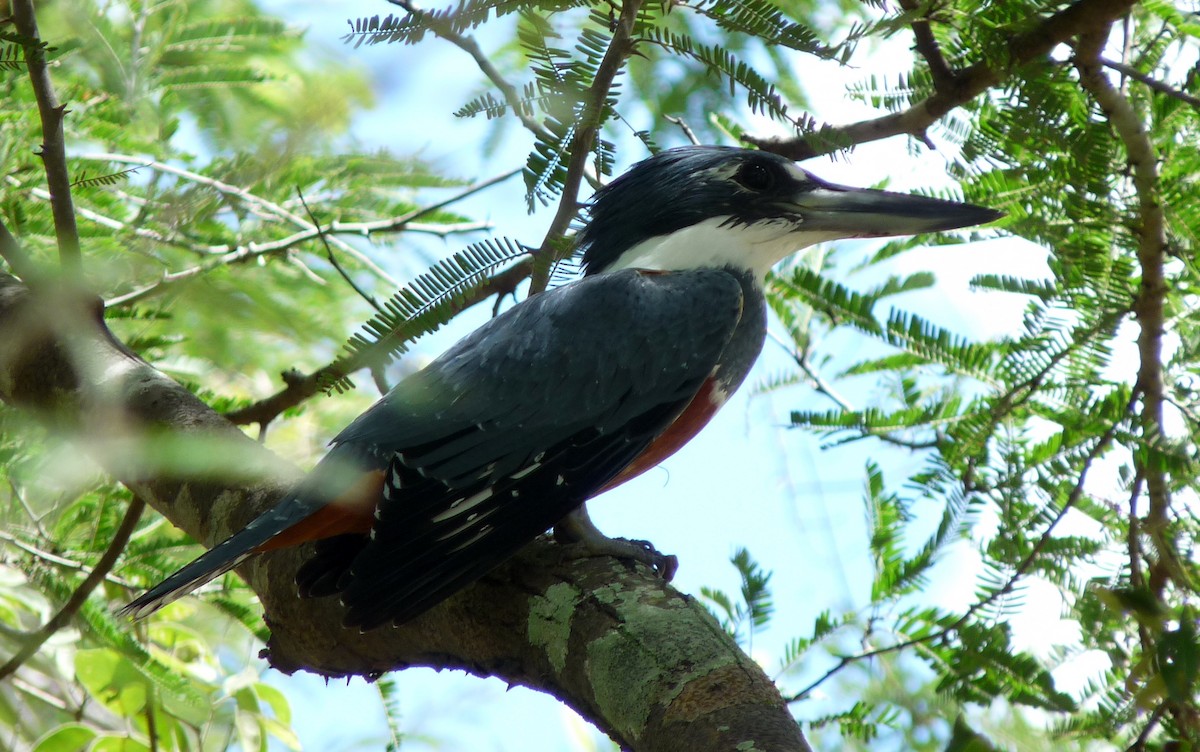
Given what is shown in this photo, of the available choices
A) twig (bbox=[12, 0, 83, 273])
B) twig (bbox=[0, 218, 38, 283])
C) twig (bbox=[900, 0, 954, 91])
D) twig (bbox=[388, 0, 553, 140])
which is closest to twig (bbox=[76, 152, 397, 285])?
twig (bbox=[12, 0, 83, 273])

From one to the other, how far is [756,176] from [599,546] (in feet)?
4.60

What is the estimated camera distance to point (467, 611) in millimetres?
2527

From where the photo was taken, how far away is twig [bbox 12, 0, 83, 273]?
2385 millimetres

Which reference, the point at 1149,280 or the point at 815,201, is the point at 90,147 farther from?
the point at 1149,280

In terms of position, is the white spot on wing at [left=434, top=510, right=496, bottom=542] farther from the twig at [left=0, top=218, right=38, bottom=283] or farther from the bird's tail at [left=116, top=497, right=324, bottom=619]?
the twig at [left=0, top=218, right=38, bottom=283]

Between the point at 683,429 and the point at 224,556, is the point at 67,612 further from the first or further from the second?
the point at 683,429

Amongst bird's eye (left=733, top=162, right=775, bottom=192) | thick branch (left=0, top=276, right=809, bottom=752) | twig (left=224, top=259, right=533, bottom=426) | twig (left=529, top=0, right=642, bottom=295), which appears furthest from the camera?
bird's eye (left=733, top=162, right=775, bottom=192)

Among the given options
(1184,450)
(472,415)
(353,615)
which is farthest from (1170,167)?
(353,615)

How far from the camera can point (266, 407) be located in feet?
10.9

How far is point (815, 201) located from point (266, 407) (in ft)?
5.78

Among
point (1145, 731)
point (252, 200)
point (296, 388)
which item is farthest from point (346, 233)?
point (1145, 731)

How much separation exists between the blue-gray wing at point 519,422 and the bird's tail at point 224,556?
0.16 meters

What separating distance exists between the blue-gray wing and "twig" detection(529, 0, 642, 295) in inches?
11.1

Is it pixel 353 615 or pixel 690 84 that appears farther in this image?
pixel 690 84
